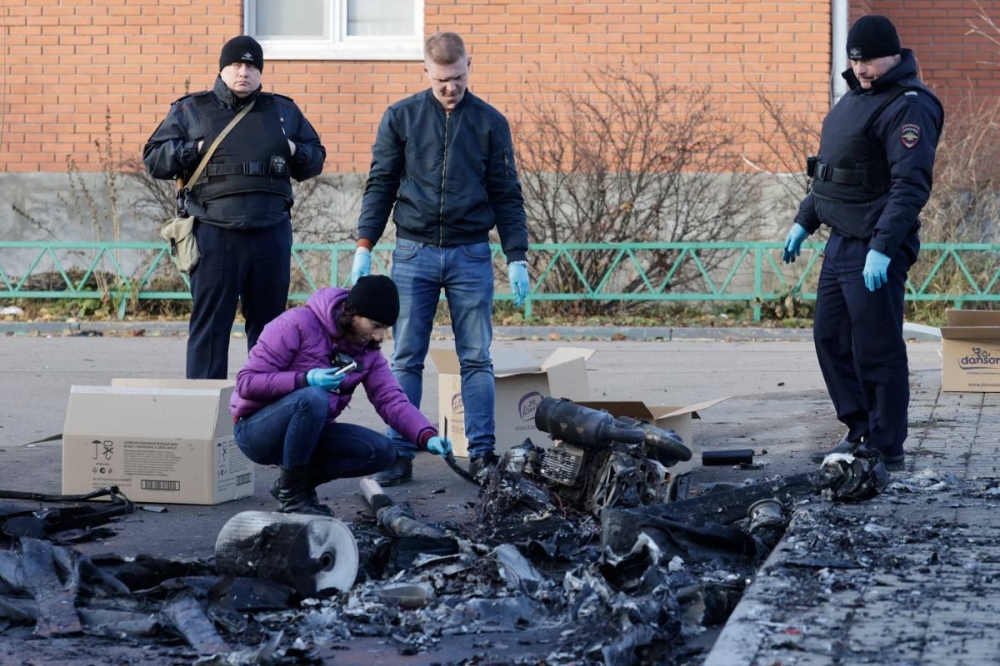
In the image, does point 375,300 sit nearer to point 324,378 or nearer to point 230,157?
point 324,378

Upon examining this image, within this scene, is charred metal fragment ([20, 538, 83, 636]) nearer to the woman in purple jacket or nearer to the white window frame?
the woman in purple jacket

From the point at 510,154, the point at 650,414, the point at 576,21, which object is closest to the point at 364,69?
the point at 576,21

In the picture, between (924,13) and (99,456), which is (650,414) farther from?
(924,13)

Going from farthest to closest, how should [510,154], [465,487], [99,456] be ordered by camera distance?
[510,154], [465,487], [99,456]

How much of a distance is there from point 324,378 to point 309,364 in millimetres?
165

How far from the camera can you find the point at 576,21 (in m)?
16.1

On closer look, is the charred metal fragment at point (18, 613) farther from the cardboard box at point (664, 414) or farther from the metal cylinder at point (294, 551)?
the cardboard box at point (664, 414)

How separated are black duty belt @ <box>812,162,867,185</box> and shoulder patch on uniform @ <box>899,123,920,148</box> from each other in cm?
29

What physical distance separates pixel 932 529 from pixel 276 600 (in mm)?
2246

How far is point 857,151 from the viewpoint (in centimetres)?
640

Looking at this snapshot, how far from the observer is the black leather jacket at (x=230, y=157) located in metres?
7.17

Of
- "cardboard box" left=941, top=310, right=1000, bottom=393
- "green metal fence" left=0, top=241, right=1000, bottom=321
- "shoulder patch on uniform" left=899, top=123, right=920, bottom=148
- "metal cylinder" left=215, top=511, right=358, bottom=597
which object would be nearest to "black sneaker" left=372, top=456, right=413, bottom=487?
"metal cylinder" left=215, top=511, right=358, bottom=597

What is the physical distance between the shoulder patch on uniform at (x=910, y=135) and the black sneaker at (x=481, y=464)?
229 centimetres

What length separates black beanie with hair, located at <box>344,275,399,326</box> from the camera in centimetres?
541
